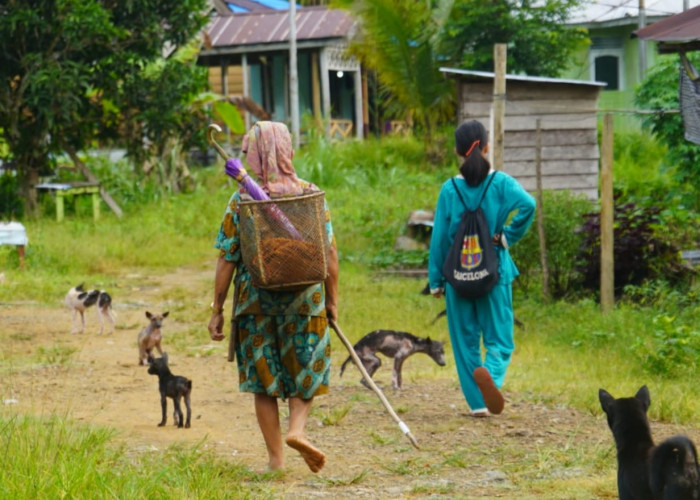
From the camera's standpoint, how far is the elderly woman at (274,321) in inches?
223

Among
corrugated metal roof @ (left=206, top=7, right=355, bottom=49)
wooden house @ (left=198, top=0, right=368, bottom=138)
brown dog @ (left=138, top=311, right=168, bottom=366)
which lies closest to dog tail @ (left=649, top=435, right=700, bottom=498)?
brown dog @ (left=138, top=311, right=168, bottom=366)

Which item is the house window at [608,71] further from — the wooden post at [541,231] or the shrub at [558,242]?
the wooden post at [541,231]

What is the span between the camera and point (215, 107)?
77.8 feet

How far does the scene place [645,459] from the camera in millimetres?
4668

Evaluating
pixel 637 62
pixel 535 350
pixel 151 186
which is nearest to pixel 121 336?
pixel 535 350

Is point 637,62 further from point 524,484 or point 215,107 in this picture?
point 524,484

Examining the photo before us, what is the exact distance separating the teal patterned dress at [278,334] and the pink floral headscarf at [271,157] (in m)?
0.23

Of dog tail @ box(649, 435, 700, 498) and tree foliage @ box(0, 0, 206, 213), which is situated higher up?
tree foliage @ box(0, 0, 206, 213)

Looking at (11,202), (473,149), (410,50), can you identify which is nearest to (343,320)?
(473,149)

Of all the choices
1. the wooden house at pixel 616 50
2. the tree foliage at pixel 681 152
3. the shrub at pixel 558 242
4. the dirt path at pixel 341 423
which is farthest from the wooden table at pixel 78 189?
the wooden house at pixel 616 50

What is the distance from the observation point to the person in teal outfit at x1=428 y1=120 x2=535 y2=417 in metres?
7.26

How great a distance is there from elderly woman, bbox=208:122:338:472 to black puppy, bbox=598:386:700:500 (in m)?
1.50

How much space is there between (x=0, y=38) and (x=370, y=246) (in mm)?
6662

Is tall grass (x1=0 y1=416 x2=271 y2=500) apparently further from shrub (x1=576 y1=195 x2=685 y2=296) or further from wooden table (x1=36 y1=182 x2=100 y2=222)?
wooden table (x1=36 y1=182 x2=100 y2=222)
